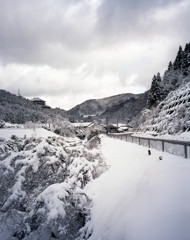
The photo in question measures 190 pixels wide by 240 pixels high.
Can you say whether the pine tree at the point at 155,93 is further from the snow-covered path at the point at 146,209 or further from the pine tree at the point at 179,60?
the snow-covered path at the point at 146,209

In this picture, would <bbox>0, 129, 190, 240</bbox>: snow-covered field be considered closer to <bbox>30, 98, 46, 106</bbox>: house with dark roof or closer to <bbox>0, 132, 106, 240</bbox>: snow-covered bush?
<bbox>0, 132, 106, 240</bbox>: snow-covered bush

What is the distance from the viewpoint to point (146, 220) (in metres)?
4.84

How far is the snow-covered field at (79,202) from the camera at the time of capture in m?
4.77

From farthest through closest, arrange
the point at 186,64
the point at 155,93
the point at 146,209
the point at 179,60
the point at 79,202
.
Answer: the point at 179,60 < the point at 155,93 < the point at 186,64 < the point at 79,202 < the point at 146,209

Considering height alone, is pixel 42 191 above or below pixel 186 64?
below

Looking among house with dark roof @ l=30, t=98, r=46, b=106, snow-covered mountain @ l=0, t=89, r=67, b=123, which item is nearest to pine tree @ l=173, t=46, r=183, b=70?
snow-covered mountain @ l=0, t=89, r=67, b=123

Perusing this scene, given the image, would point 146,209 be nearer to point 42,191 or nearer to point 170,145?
point 42,191

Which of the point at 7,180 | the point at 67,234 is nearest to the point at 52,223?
the point at 67,234

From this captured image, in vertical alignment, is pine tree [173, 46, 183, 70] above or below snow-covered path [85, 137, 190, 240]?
above

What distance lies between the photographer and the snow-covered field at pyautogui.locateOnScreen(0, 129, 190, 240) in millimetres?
4770

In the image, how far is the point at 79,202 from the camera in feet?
21.8

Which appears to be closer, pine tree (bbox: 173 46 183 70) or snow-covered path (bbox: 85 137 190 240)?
snow-covered path (bbox: 85 137 190 240)

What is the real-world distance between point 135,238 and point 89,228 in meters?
2.15

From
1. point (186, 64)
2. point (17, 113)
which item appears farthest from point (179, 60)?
point (17, 113)
